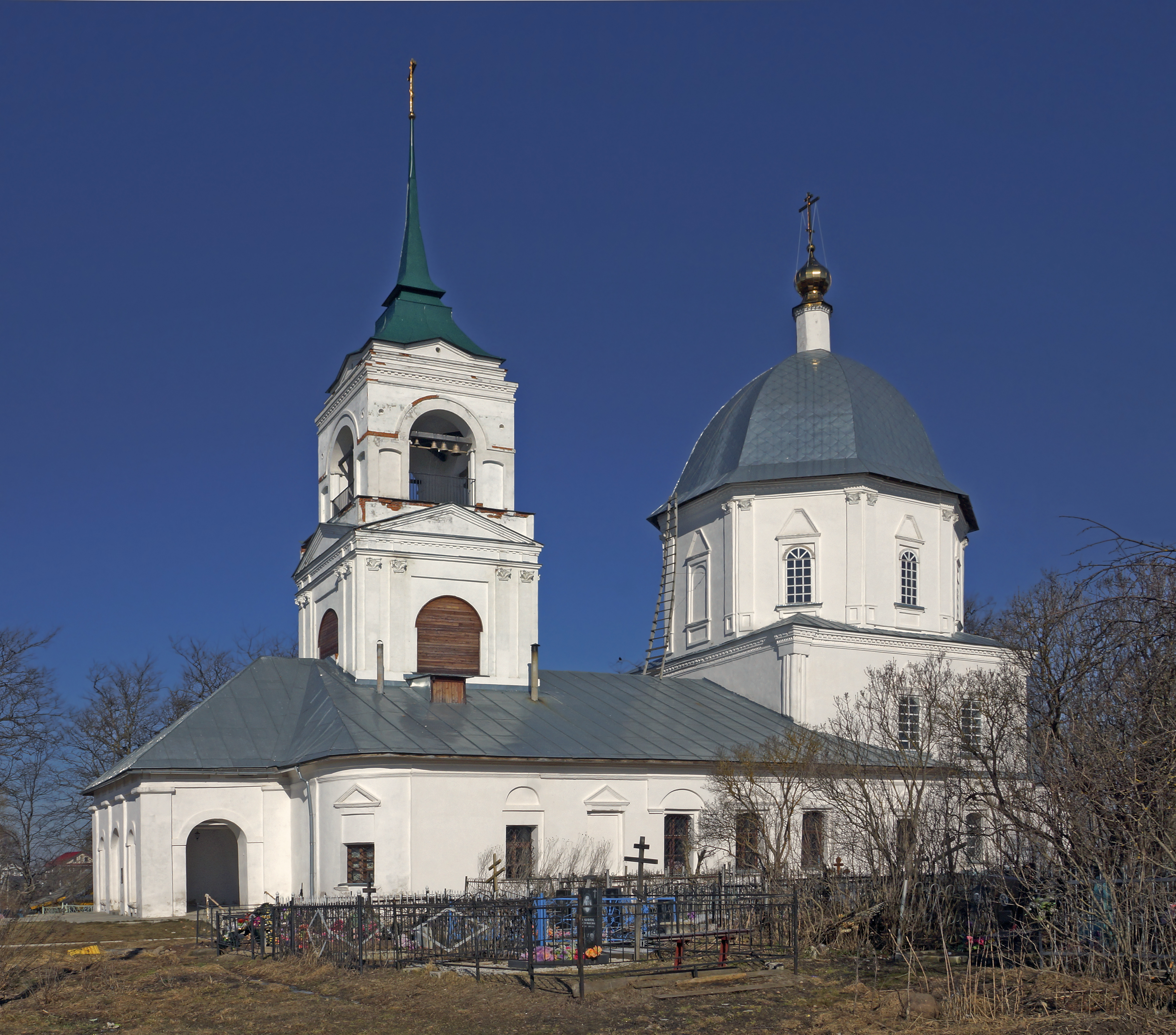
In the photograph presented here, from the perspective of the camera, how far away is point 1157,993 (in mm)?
11500

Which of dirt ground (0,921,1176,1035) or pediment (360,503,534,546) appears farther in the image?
pediment (360,503,534,546)

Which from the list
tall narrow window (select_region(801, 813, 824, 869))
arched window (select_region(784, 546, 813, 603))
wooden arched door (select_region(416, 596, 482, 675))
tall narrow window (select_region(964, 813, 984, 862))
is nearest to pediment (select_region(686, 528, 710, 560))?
arched window (select_region(784, 546, 813, 603))

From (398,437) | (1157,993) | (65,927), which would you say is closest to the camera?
(1157,993)

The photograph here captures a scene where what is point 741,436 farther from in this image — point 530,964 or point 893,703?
point 530,964

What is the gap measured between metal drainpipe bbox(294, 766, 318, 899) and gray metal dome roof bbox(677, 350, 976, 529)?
13264 mm

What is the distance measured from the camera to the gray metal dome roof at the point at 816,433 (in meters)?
32.6

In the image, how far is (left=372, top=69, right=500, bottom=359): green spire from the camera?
30.7m

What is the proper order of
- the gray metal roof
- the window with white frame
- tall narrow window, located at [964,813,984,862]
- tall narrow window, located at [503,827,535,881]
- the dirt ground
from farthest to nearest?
the window with white frame → the gray metal roof → tall narrow window, located at [503,827,535,881] → tall narrow window, located at [964,813,984,862] → the dirt ground

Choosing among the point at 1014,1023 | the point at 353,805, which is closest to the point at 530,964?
the point at 1014,1023

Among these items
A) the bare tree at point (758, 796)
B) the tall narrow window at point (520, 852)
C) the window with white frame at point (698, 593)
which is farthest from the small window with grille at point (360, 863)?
the window with white frame at point (698, 593)

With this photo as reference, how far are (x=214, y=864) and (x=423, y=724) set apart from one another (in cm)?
652

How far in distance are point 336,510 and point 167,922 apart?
419 inches

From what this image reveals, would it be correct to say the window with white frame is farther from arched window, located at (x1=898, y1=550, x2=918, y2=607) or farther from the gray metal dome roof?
arched window, located at (x1=898, y1=550, x2=918, y2=607)

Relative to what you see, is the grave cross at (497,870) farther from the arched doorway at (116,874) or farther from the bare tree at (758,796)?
the arched doorway at (116,874)
